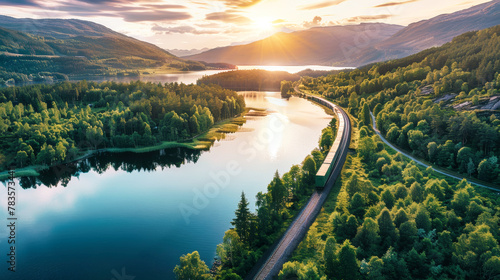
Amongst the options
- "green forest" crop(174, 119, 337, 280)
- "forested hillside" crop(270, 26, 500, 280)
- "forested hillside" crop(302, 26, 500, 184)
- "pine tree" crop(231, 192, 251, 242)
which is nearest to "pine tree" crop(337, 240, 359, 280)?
"forested hillside" crop(270, 26, 500, 280)

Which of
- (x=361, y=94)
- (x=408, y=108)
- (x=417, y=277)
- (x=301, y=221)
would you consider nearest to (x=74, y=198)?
(x=301, y=221)

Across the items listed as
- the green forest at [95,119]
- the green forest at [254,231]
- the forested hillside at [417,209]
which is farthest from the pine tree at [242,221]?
the green forest at [95,119]

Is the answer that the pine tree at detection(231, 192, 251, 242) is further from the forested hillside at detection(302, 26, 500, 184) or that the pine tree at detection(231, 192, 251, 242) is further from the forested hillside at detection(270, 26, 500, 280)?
the forested hillside at detection(302, 26, 500, 184)

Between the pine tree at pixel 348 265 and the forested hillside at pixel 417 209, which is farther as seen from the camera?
the forested hillside at pixel 417 209

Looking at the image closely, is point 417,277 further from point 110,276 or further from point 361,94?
point 361,94

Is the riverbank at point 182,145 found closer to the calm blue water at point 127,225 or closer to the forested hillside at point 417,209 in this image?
the calm blue water at point 127,225
